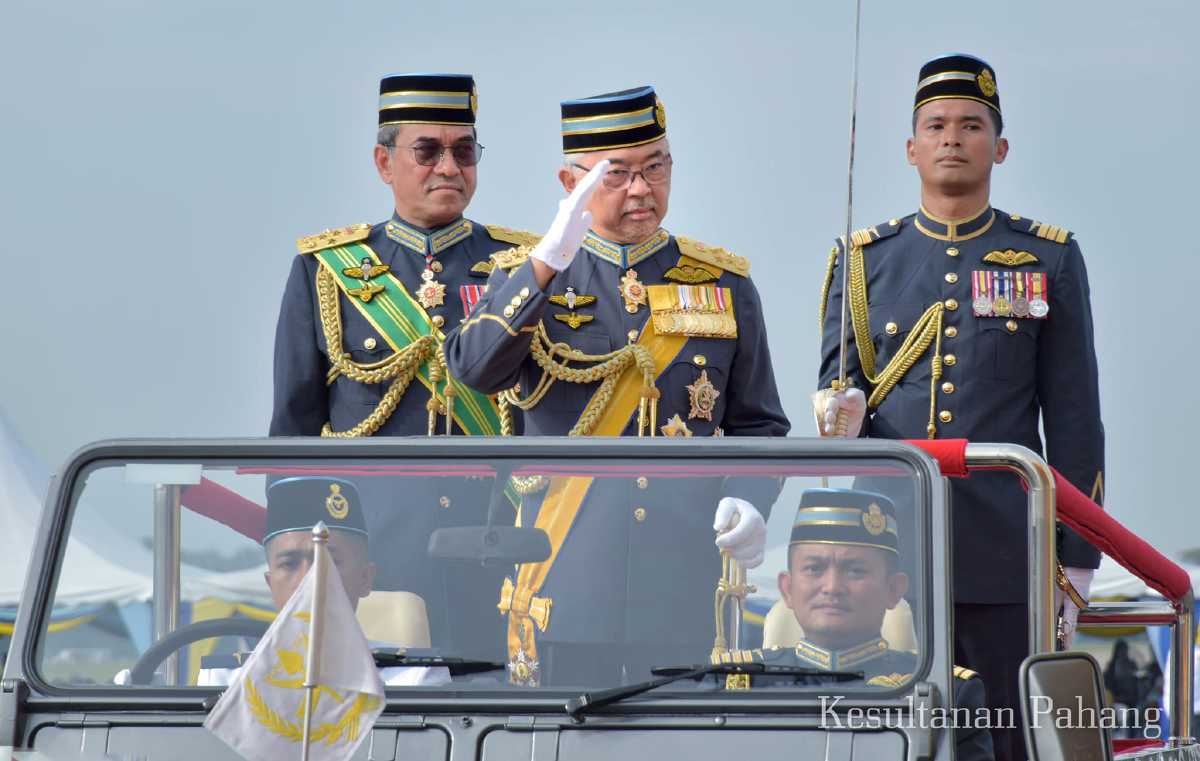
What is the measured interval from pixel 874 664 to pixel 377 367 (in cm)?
194

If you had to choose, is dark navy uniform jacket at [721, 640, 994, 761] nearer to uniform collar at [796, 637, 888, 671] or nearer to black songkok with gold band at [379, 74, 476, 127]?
uniform collar at [796, 637, 888, 671]

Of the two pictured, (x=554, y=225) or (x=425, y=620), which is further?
(x=554, y=225)

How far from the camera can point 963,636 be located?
4121 millimetres

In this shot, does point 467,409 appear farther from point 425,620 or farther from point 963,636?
point 425,620

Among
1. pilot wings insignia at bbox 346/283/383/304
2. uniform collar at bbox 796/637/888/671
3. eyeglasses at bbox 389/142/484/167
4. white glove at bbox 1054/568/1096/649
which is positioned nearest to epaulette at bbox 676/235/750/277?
eyeglasses at bbox 389/142/484/167

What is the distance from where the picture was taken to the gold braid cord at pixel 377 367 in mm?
4551

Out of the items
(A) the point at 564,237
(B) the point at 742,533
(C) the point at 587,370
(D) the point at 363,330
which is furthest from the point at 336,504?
(D) the point at 363,330

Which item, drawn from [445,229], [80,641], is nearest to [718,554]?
[80,641]

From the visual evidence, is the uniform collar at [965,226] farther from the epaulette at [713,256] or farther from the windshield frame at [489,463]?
the windshield frame at [489,463]

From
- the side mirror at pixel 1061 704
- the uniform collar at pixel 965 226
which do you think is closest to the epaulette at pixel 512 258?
the uniform collar at pixel 965 226

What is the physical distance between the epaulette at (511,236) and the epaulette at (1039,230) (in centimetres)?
118

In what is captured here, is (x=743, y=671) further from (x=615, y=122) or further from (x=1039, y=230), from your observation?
(x=1039, y=230)

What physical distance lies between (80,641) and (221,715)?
0.41 m

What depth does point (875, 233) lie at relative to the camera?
199 inches
